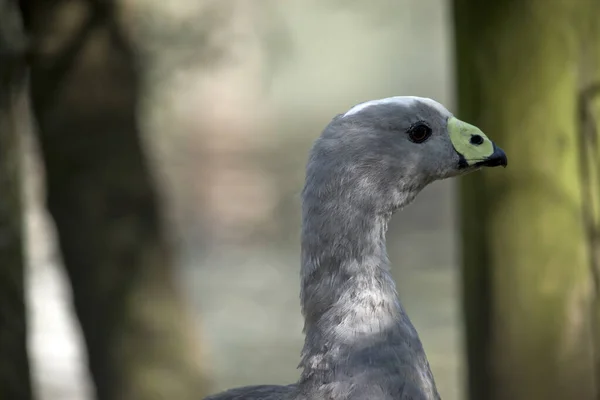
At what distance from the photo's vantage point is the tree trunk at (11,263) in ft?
13.8

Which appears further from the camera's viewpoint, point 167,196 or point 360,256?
point 167,196

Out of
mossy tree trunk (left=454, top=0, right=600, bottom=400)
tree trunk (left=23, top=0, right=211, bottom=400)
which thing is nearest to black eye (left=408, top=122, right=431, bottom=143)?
mossy tree trunk (left=454, top=0, right=600, bottom=400)

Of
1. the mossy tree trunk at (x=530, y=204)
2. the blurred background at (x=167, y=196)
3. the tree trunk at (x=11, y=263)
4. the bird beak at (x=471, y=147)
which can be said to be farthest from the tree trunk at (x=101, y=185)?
the bird beak at (x=471, y=147)

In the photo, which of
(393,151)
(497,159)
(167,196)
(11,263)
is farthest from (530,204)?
(167,196)

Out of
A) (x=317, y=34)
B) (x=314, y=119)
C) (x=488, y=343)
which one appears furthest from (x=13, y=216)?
(x=314, y=119)

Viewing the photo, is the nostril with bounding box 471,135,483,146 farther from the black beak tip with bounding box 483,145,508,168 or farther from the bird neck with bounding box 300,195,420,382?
the bird neck with bounding box 300,195,420,382

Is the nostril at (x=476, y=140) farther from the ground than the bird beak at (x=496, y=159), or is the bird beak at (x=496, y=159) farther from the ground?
the nostril at (x=476, y=140)

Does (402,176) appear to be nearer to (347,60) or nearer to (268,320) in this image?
(268,320)

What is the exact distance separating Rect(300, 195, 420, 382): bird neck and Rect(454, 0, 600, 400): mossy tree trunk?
1072 millimetres

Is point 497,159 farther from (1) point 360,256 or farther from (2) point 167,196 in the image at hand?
(2) point 167,196

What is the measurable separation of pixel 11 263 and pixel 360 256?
217 cm

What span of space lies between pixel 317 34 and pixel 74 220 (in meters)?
5.12

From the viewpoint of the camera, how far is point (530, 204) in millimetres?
3488

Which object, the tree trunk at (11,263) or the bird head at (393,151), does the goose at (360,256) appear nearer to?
the bird head at (393,151)
